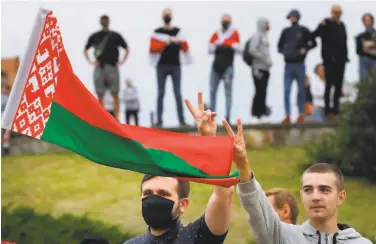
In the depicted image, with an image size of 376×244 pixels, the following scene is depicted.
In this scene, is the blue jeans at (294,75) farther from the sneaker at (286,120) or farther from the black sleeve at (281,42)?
the sneaker at (286,120)

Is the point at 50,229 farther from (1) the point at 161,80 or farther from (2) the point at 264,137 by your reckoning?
(2) the point at 264,137

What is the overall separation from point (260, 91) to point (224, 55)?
815 millimetres

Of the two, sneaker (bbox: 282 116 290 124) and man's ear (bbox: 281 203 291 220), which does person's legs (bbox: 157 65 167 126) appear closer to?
sneaker (bbox: 282 116 290 124)

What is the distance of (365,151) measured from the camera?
37.9ft

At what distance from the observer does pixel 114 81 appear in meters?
13.6

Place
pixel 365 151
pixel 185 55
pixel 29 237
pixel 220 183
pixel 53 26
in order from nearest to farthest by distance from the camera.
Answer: pixel 220 183 < pixel 53 26 < pixel 29 237 < pixel 365 151 < pixel 185 55

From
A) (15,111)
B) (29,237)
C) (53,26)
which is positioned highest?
(53,26)

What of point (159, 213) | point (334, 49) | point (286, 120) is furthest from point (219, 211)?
point (286, 120)

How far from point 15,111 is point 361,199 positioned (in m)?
6.83

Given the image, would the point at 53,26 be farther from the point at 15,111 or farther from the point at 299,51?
the point at 299,51

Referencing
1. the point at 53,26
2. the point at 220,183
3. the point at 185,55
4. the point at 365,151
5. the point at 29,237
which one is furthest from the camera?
the point at 185,55

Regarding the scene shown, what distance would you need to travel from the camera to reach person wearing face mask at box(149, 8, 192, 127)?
13.1 meters

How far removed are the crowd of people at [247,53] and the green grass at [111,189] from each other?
817 mm

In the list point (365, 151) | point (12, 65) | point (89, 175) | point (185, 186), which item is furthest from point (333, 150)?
point (185, 186)
